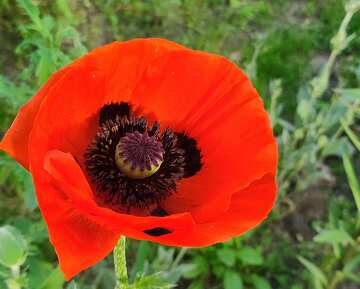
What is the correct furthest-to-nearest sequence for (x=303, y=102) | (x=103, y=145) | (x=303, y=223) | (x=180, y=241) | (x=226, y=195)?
1. (x=303, y=223)
2. (x=303, y=102)
3. (x=103, y=145)
4. (x=226, y=195)
5. (x=180, y=241)

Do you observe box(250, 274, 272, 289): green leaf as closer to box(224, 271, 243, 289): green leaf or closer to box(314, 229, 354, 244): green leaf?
box(224, 271, 243, 289): green leaf

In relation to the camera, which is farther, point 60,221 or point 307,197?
point 307,197

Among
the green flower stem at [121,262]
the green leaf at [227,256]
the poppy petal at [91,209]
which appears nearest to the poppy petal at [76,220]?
the poppy petal at [91,209]

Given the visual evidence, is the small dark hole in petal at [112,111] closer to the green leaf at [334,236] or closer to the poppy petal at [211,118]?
the poppy petal at [211,118]

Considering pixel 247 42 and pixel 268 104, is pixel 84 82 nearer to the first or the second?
pixel 268 104

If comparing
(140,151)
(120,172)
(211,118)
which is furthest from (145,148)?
(211,118)

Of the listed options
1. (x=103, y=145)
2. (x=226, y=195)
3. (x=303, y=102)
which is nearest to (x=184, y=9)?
(x=303, y=102)
